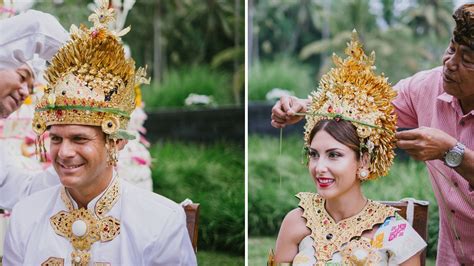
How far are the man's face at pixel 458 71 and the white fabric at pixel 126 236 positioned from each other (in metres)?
1.11

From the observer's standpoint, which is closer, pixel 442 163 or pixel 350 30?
pixel 442 163

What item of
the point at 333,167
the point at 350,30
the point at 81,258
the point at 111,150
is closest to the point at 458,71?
the point at 333,167

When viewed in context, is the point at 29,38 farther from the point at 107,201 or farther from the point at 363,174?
the point at 363,174

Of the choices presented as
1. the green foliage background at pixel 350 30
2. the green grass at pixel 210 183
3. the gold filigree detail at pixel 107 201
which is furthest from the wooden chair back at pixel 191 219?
the green foliage background at pixel 350 30

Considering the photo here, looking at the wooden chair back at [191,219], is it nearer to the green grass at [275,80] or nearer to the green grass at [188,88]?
the green grass at [275,80]

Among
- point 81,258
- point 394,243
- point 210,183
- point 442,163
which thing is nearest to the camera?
point 394,243

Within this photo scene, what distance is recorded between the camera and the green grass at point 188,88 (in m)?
8.62

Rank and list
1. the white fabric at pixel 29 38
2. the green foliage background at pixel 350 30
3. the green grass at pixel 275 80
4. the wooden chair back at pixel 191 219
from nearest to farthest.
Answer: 1. the wooden chair back at pixel 191 219
2. the white fabric at pixel 29 38
3. the green grass at pixel 275 80
4. the green foliage background at pixel 350 30

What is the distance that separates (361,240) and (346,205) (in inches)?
6.2

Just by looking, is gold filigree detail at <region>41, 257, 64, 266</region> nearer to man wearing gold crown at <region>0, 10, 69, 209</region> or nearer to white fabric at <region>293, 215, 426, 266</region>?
man wearing gold crown at <region>0, 10, 69, 209</region>

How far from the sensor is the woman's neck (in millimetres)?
3004

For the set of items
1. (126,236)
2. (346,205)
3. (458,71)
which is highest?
(458,71)

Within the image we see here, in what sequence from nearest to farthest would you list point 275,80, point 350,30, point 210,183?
point 210,183
point 275,80
point 350,30

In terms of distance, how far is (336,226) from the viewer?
2.98m
